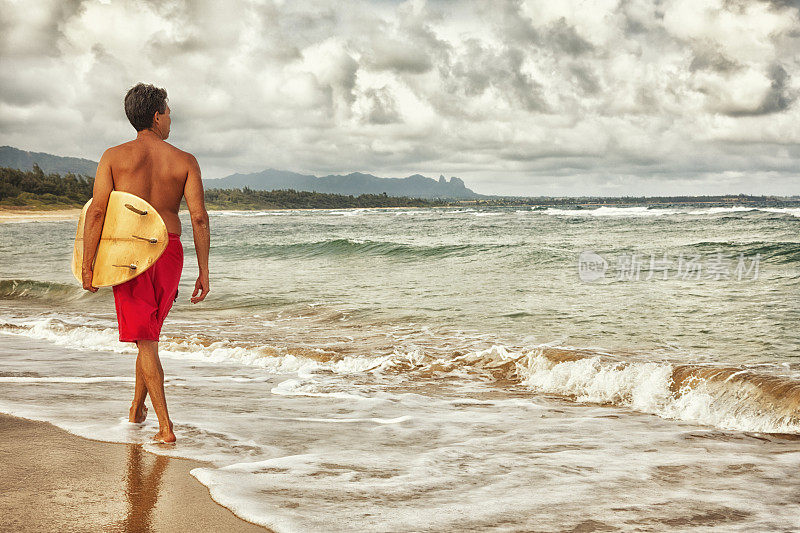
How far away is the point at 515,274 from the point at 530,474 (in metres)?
13.0

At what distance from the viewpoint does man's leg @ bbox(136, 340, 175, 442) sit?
11.9ft

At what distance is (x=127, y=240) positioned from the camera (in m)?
3.48

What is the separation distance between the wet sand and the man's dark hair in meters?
1.94

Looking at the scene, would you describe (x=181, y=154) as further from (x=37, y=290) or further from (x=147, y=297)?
(x=37, y=290)

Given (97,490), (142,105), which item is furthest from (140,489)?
(142,105)

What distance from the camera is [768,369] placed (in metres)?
6.21

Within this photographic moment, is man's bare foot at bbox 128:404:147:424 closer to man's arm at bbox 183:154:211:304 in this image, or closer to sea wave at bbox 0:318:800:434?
man's arm at bbox 183:154:211:304

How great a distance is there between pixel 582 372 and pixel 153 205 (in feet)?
14.8

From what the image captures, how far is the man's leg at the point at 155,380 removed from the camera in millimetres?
3638

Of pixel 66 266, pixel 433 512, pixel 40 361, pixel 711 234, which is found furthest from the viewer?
pixel 711 234

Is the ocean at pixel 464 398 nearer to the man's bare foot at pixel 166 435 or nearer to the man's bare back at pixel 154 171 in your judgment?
the man's bare foot at pixel 166 435

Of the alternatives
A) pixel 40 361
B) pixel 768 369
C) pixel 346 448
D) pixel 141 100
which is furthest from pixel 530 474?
pixel 40 361

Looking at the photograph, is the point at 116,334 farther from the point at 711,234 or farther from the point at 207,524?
the point at 711,234

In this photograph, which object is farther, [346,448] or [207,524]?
[346,448]
